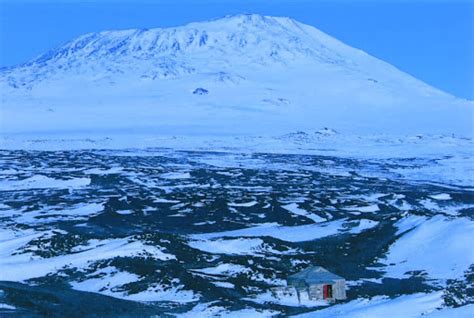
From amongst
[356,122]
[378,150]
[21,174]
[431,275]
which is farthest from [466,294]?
[356,122]

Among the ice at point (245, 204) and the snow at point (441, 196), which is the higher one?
the ice at point (245, 204)

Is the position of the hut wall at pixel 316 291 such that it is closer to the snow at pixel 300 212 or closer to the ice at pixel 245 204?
the snow at pixel 300 212

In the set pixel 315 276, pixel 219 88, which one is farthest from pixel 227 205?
pixel 219 88

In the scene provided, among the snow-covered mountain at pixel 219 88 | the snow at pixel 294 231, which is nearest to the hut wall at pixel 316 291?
the snow at pixel 294 231

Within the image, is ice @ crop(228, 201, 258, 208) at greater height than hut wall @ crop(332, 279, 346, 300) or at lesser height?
greater

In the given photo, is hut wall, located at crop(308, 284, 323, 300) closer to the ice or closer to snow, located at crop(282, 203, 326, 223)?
snow, located at crop(282, 203, 326, 223)

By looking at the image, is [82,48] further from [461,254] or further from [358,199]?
[461,254]

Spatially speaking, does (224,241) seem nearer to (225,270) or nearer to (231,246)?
(231,246)

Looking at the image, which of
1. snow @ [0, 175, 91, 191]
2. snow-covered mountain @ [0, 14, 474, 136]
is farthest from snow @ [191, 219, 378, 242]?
snow-covered mountain @ [0, 14, 474, 136]

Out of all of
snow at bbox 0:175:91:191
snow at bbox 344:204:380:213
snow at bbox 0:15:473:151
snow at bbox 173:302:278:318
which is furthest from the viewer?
snow at bbox 0:15:473:151
